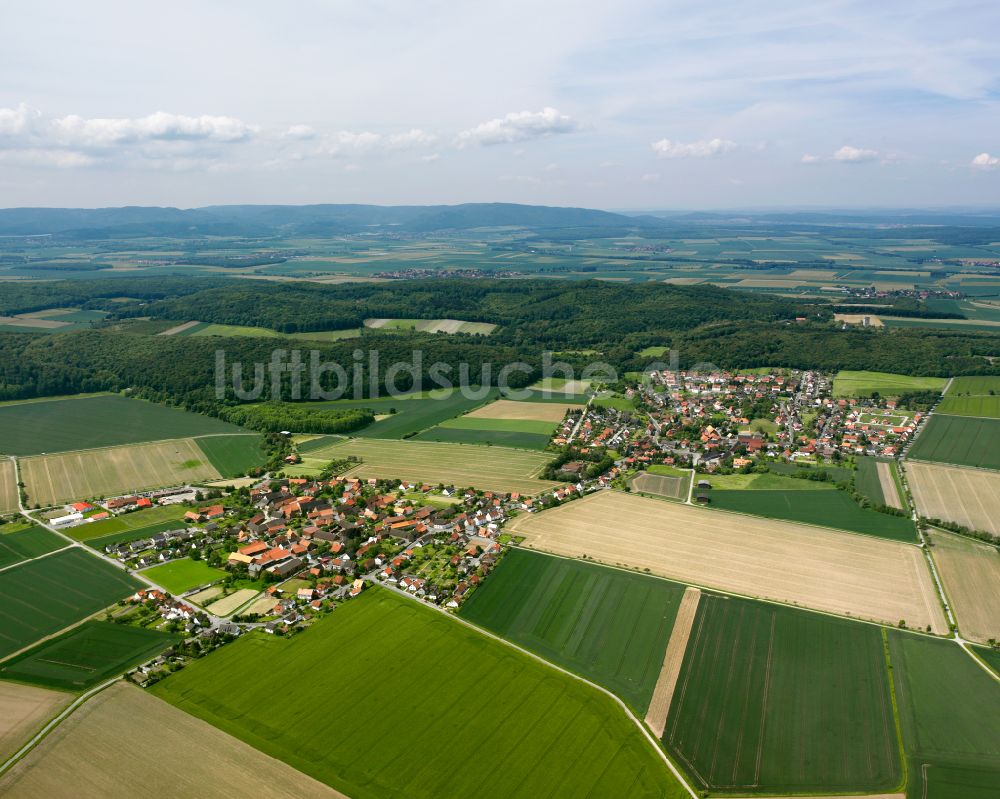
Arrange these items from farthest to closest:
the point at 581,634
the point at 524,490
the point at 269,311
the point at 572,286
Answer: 1. the point at 572,286
2. the point at 269,311
3. the point at 524,490
4. the point at 581,634

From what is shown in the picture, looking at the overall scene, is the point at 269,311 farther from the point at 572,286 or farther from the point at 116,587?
the point at 116,587

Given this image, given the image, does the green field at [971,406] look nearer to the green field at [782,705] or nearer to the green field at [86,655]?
the green field at [782,705]

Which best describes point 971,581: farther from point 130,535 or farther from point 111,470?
point 111,470

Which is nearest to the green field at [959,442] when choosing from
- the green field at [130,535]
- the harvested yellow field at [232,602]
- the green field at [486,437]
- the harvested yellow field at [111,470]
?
the green field at [486,437]

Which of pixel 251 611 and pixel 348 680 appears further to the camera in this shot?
pixel 251 611

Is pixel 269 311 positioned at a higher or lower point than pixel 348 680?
higher

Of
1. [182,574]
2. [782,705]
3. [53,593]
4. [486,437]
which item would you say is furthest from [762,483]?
[53,593]

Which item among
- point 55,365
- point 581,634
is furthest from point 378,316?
point 581,634
